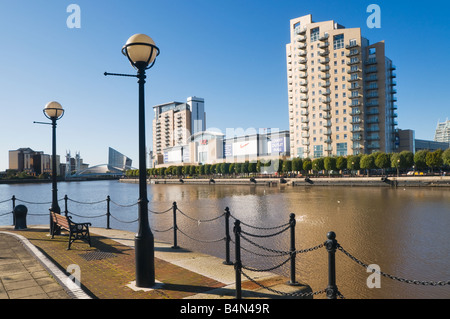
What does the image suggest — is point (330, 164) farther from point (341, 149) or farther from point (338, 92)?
point (338, 92)

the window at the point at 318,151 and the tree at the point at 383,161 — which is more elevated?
the window at the point at 318,151

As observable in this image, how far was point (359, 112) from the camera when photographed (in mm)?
95500

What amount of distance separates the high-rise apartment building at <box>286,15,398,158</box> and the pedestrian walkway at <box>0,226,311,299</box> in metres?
95.3

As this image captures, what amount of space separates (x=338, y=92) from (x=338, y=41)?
15304mm

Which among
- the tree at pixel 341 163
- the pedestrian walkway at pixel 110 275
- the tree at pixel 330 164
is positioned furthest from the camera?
the tree at pixel 330 164

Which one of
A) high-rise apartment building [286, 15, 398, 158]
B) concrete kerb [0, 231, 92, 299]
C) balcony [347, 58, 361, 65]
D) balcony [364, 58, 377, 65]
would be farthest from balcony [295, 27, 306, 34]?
concrete kerb [0, 231, 92, 299]

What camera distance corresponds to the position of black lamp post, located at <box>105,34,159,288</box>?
643 centimetres

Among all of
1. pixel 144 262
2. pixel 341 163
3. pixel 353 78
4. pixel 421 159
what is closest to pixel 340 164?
pixel 341 163

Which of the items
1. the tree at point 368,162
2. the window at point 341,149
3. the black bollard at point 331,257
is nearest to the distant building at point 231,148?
the window at point 341,149

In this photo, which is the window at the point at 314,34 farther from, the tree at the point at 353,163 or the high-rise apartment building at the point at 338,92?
the tree at the point at 353,163

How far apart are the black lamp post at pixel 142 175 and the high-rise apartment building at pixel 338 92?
96.5 metres

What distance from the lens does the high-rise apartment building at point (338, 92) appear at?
9569 centimetres

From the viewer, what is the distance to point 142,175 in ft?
22.7
